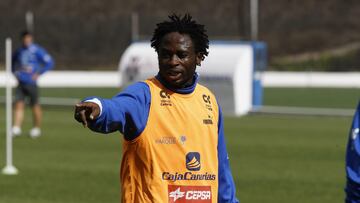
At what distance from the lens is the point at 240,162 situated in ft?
57.5

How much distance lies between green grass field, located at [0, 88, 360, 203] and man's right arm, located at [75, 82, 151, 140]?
7.55 meters

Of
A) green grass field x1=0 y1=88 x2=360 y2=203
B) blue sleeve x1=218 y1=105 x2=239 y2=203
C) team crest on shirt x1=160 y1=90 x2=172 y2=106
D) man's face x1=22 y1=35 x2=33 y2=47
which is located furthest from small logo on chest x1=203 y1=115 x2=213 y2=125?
man's face x1=22 y1=35 x2=33 y2=47

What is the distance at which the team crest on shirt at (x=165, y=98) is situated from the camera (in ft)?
19.3

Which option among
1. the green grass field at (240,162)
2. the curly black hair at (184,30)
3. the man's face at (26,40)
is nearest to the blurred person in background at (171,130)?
the curly black hair at (184,30)

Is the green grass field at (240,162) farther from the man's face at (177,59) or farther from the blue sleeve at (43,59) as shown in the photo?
the man's face at (177,59)

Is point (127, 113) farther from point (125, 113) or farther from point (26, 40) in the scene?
point (26, 40)

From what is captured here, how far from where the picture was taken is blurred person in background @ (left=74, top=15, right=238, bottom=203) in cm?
584

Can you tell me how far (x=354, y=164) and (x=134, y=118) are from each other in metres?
1.60

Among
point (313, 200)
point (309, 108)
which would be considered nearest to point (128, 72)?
point (309, 108)

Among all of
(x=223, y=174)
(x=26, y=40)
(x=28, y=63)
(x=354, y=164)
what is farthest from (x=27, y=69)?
(x=223, y=174)

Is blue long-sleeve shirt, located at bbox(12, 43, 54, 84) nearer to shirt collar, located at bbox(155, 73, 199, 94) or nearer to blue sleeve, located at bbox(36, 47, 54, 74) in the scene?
blue sleeve, located at bbox(36, 47, 54, 74)

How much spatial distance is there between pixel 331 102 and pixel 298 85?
10.1 m

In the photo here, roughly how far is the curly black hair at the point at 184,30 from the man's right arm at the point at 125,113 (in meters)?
0.29

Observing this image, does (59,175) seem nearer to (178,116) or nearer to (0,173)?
(0,173)
